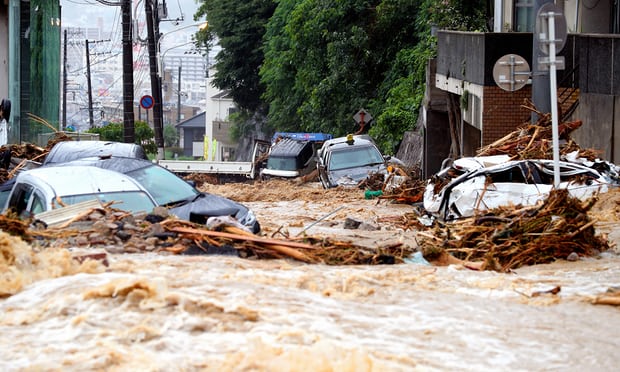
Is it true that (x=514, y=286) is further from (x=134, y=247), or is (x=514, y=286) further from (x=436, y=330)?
(x=134, y=247)

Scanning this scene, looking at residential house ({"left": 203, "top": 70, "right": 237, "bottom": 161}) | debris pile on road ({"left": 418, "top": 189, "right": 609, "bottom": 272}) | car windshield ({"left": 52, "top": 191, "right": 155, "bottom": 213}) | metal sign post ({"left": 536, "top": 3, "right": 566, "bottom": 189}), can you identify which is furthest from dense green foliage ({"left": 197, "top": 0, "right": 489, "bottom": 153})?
residential house ({"left": 203, "top": 70, "right": 237, "bottom": 161})

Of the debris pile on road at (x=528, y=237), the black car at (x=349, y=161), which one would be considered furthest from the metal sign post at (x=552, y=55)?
the black car at (x=349, y=161)

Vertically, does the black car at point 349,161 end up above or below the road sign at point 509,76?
below

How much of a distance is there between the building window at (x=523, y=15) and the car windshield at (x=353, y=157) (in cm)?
568

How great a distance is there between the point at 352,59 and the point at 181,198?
31253mm

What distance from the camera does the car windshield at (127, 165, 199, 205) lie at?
1353cm

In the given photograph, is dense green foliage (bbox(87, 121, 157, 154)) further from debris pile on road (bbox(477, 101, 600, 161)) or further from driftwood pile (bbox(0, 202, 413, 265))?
driftwood pile (bbox(0, 202, 413, 265))

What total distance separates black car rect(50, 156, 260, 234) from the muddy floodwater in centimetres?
331

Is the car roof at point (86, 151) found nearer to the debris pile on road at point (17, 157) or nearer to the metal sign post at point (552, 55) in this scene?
the debris pile on road at point (17, 157)

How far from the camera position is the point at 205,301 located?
22.9 ft

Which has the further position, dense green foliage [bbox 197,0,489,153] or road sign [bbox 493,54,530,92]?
dense green foliage [bbox 197,0,489,153]

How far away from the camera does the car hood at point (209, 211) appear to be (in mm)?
12523

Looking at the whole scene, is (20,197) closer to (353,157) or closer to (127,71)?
(353,157)

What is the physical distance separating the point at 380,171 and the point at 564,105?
5905 millimetres
